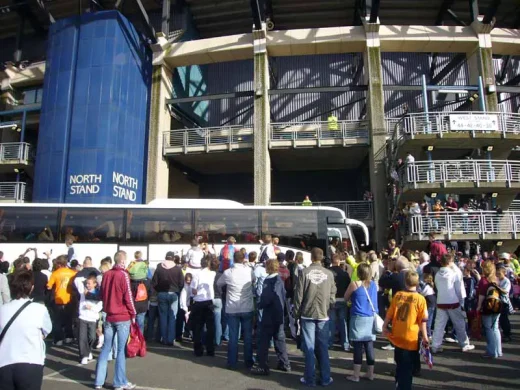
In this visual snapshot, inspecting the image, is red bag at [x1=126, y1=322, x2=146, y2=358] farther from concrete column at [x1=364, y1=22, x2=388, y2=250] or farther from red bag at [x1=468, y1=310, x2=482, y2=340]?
concrete column at [x1=364, y1=22, x2=388, y2=250]

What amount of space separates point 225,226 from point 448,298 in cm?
865

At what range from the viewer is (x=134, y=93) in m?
23.9

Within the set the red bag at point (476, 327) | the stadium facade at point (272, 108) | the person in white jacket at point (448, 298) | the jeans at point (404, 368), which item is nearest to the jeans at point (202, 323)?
the jeans at point (404, 368)

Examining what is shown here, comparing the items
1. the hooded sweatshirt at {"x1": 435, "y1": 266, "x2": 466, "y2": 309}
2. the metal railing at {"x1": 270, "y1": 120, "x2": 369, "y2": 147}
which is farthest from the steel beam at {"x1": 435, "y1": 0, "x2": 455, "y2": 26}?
the hooded sweatshirt at {"x1": 435, "y1": 266, "x2": 466, "y2": 309}

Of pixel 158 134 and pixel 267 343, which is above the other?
pixel 158 134

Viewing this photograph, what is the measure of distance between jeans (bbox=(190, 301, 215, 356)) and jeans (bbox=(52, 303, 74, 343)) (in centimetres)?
261

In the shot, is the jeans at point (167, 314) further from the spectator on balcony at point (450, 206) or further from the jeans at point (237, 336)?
the spectator on balcony at point (450, 206)

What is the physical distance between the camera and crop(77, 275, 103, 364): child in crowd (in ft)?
23.7

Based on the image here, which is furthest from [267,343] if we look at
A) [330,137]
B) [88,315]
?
[330,137]

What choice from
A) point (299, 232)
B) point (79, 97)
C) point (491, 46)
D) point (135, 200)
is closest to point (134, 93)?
point (79, 97)

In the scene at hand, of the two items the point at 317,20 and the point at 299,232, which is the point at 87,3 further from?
the point at 299,232

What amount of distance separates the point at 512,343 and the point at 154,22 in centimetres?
2808

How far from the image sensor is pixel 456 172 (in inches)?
766

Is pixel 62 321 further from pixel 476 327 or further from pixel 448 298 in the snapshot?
pixel 476 327
